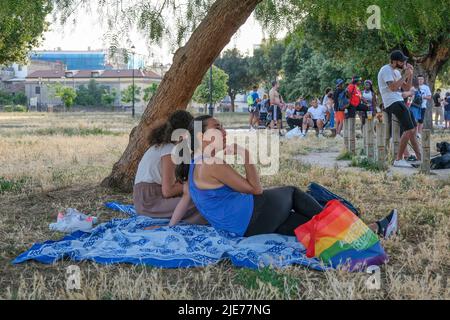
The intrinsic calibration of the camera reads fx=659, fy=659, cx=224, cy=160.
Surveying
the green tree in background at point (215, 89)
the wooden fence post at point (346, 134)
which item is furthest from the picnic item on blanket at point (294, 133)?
the green tree in background at point (215, 89)

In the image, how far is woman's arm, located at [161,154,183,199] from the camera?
6.65 metres

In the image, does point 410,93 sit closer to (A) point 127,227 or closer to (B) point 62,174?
(B) point 62,174

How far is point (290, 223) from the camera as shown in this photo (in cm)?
570

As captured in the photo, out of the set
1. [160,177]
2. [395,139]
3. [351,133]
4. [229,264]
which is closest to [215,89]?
[351,133]

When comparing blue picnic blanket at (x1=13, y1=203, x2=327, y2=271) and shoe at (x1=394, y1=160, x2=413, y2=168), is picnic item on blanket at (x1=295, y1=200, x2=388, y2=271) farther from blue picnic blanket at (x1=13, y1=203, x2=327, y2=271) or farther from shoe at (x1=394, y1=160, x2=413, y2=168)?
shoe at (x1=394, y1=160, x2=413, y2=168)

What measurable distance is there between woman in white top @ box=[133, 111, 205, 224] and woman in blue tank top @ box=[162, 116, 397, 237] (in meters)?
0.89

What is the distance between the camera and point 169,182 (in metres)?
6.68

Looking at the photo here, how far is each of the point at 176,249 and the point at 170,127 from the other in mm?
1756

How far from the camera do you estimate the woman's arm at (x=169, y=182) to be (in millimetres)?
6652

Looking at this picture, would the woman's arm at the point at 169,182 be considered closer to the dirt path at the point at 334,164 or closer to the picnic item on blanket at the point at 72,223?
the picnic item on blanket at the point at 72,223

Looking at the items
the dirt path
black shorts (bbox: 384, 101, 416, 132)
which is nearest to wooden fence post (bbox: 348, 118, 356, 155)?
the dirt path

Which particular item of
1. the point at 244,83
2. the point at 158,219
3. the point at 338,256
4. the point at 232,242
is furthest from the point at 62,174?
the point at 244,83

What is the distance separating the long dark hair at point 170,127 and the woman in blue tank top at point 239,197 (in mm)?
818
